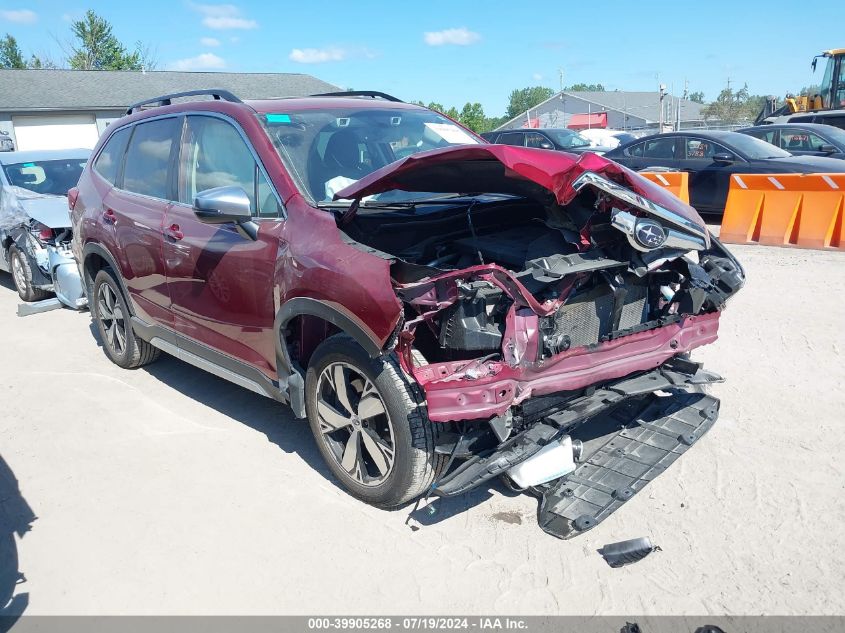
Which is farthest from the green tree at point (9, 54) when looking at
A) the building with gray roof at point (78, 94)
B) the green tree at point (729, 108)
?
the green tree at point (729, 108)

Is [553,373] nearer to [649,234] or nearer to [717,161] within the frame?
[649,234]

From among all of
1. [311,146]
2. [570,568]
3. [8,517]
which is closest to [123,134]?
[311,146]

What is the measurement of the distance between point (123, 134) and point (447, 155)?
3.61 meters

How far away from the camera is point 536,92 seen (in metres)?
131

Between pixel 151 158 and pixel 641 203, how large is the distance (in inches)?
140

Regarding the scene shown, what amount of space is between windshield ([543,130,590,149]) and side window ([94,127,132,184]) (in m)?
13.0

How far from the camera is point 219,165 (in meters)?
4.46

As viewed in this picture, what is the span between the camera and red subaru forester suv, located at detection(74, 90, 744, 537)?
3.22m

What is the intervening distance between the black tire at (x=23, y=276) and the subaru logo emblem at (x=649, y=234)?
26.0 ft

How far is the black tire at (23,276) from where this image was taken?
883 centimetres

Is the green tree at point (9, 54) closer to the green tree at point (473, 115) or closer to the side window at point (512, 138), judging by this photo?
the green tree at point (473, 115)

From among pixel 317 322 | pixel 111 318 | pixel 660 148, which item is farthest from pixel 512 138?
pixel 317 322

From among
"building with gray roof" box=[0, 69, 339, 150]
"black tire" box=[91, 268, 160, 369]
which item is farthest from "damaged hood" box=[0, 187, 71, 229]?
"building with gray roof" box=[0, 69, 339, 150]
